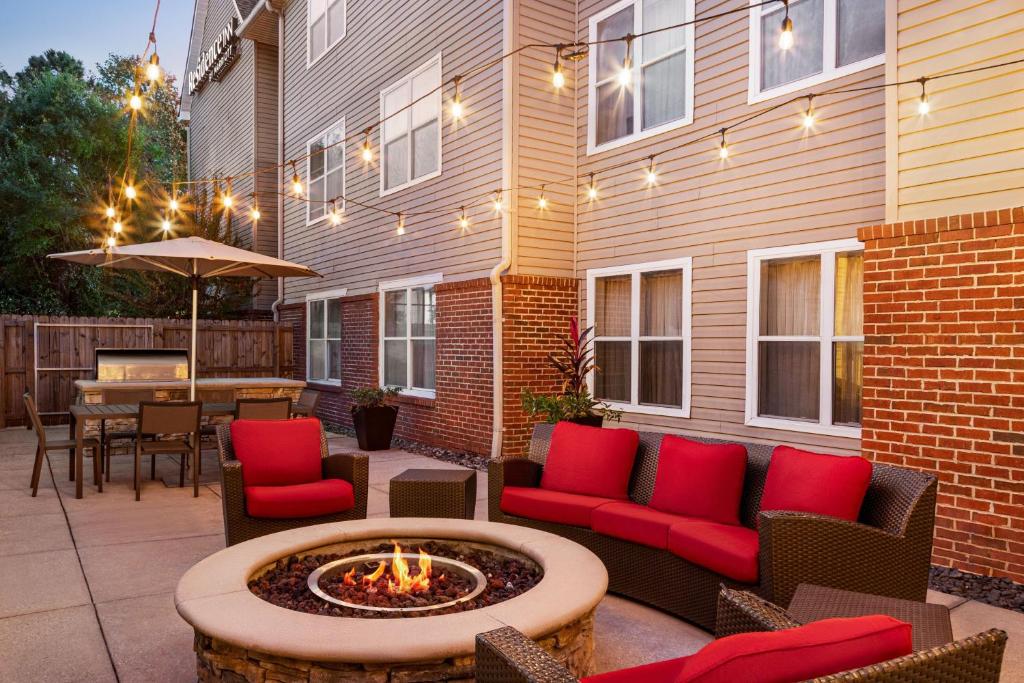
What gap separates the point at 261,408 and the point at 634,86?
5.30 metres

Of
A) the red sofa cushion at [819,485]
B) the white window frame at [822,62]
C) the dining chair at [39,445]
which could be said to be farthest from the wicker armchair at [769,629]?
the dining chair at [39,445]

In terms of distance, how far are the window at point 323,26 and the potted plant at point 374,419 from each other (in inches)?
249

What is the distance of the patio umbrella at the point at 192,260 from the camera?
7.52 metres

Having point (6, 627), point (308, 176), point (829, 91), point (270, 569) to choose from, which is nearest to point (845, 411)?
point (829, 91)

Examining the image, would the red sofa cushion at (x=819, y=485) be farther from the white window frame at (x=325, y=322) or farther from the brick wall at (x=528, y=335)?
the white window frame at (x=325, y=322)

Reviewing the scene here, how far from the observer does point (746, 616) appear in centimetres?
212

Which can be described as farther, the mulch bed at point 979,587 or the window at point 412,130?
the window at point 412,130

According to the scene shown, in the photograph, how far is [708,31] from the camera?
277 inches

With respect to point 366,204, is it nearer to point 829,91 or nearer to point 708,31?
point 708,31

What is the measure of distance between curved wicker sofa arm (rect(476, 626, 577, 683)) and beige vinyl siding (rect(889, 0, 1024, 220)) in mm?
4147

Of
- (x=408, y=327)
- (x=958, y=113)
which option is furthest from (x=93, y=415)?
(x=958, y=113)

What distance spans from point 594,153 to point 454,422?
12.2ft

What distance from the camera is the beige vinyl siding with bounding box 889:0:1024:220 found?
14.3 feet

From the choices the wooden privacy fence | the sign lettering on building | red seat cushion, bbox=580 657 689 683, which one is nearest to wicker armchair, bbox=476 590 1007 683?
red seat cushion, bbox=580 657 689 683
